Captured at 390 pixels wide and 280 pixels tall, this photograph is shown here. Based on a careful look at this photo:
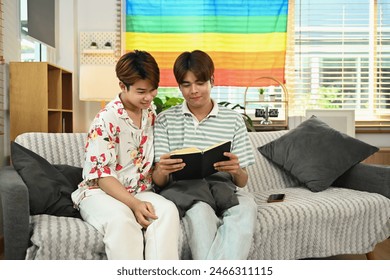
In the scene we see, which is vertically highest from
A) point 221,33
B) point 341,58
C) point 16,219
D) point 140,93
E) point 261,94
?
point 221,33

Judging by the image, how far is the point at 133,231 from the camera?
4.76 feet

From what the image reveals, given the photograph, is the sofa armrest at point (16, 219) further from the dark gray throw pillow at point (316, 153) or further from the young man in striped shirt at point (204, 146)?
the dark gray throw pillow at point (316, 153)

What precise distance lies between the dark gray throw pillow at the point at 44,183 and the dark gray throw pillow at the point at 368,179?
4.26 ft

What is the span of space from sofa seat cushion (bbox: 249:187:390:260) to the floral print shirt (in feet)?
1.61

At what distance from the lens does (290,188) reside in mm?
2395

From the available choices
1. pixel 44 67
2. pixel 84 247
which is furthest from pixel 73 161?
pixel 44 67

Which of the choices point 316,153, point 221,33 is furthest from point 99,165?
point 221,33

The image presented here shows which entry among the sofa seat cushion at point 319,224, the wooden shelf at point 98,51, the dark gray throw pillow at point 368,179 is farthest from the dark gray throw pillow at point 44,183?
the wooden shelf at point 98,51

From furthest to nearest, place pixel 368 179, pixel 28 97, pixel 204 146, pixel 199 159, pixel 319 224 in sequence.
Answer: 1. pixel 28 97
2. pixel 368 179
3. pixel 319 224
4. pixel 204 146
5. pixel 199 159

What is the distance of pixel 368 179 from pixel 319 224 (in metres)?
0.45

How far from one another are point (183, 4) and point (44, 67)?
1.71m

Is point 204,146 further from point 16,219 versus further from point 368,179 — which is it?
point 368,179

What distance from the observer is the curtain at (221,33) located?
425 centimetres

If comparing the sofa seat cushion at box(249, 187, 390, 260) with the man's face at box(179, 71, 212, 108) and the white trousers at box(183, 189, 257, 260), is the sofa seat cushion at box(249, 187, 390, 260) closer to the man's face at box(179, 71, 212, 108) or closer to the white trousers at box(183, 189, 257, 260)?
the white trousers at box(183, 189, 257, 260)
